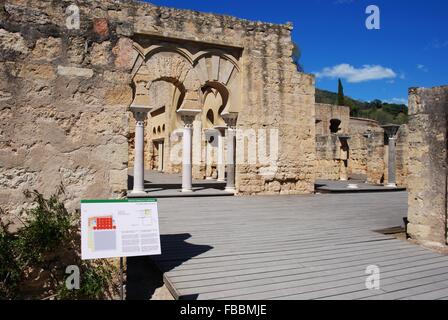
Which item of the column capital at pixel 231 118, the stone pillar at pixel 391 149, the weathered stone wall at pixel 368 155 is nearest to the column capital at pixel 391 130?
the stone pillar at pixel 391 149

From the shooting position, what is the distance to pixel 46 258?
290 centimetres

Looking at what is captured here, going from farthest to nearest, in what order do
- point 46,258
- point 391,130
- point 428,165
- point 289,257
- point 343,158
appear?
1. point 343,158
2. point 391,130
3. point 428,165
4. point 289,257
5. point 46,258

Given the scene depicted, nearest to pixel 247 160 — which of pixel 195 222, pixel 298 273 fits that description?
pixel 195 222

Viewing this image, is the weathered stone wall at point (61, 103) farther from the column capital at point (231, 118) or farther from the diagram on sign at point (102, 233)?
the column capital at point (231, 118)

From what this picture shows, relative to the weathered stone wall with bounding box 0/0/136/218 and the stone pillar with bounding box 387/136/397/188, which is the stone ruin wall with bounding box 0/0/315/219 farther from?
the stone pillar with bounding box 387/136/397/188

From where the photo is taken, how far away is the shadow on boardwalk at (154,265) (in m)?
3.52

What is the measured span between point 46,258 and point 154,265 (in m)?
1.37

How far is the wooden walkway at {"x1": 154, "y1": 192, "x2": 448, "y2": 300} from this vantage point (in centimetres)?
334

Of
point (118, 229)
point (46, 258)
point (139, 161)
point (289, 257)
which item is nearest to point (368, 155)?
point (139, 161)

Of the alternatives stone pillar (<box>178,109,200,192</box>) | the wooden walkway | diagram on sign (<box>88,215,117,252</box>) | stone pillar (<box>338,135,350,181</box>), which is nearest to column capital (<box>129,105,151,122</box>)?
stone pillar (<box>178,109,200,192</box>)

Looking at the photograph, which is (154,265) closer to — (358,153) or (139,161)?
(139,161)

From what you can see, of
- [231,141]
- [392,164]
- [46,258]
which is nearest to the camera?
[46,258]

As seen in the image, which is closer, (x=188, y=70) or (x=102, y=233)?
(x=102, y=233)

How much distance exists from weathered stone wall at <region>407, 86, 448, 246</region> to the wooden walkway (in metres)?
0.39
